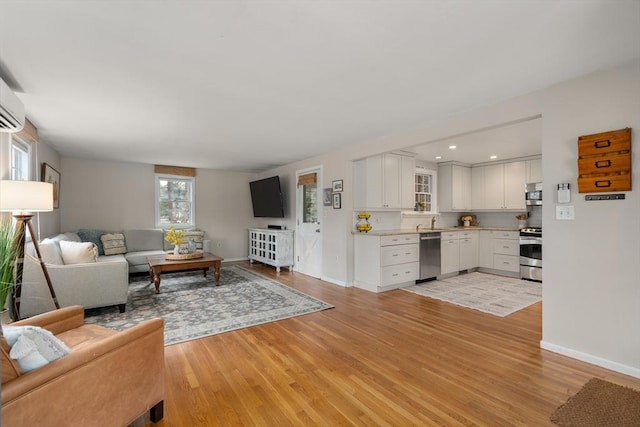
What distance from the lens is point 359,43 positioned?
197cm

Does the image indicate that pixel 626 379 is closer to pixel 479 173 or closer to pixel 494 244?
pixel 494 244

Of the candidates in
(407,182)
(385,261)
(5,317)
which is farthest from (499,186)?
(5,317)

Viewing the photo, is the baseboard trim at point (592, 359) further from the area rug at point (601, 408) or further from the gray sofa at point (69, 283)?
the gray sofa at point (69, 283)

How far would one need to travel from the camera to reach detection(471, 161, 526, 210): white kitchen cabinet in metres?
5.91

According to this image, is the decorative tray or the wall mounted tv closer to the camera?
the decorative tray

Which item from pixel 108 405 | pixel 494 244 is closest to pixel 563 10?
pixel 108 405

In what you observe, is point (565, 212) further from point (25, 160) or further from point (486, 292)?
point (25, 160)

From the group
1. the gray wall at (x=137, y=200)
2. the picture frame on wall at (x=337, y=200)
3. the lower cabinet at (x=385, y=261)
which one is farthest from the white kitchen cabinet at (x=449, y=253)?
the gray wall at (x=137, y=200)

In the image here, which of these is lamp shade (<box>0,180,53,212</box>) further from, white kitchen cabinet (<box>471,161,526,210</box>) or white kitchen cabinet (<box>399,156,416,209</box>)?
white kitchen cabinet (<box>471,161,526,210</box>)

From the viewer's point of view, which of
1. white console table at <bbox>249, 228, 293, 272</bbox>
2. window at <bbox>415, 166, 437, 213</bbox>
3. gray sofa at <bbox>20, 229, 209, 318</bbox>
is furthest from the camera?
window at <bbox>415, 166, 437, 213</bbox>

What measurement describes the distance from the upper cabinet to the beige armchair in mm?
3724

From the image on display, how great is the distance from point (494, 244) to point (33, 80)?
698 cm

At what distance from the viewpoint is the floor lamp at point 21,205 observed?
258cm

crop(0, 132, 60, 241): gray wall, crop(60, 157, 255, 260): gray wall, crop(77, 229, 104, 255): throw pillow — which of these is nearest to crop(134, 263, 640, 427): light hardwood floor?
crop(0, 132, 60, 241): gray wall
